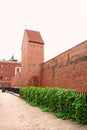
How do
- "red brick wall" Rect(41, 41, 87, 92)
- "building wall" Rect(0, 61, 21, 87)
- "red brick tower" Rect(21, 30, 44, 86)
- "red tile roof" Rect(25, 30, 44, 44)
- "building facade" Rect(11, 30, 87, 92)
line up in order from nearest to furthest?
"red brick wall" Rect(41, 41, 87, 92) → "building facade" Rect(11, 30, 87, 92) → "red brick tower" Rect(21, 30, 44, 86) → "red tile roof" Rect(25, 30, 44, 44) → "building wall" Rect(0, 61, 21, 87)

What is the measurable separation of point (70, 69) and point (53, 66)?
621cm

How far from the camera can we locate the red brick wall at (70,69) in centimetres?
2009

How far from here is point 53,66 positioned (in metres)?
29.2

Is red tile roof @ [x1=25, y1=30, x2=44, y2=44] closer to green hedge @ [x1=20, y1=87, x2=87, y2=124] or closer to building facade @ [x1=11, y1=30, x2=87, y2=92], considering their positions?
building facade @ [x1=11, y1=30, x2=87, y2=92]

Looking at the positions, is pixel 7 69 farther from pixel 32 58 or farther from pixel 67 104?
pixel 67 104

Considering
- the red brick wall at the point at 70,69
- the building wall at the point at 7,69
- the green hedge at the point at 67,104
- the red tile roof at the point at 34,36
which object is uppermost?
the red tile roof at the point at 34,36

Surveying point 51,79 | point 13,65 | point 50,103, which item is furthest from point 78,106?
point 13,65

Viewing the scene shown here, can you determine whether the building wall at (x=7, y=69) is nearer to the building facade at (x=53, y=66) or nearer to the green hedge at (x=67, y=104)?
the building facade at (x=53, y=66)

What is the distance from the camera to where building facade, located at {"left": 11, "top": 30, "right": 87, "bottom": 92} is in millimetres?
20605

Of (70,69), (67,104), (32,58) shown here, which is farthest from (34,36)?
(67,104)

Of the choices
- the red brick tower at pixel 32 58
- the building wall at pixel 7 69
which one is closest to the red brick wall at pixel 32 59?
the red brick tower at pixel 32 58

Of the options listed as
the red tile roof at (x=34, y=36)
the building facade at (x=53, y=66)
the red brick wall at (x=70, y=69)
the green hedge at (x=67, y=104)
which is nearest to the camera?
the green hedge at (x=67, y=104)

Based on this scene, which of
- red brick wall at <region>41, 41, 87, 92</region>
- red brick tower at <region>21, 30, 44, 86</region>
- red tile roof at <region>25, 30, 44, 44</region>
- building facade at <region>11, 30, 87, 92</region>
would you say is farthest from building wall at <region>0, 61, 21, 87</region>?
red brick wall at <region>41, 41, 87, 92</region>

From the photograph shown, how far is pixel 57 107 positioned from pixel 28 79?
23542mm
